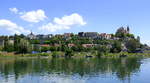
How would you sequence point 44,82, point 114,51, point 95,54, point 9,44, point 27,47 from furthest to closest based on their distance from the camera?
point 114,51, point 95,54, point 9,44, point 27,47, point 44,82

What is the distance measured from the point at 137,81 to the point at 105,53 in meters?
117

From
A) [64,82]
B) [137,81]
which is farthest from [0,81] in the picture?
[137,81]

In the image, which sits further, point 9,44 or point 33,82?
point 9,44

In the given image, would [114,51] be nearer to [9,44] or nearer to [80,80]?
[9,44]

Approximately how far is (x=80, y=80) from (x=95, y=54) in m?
114

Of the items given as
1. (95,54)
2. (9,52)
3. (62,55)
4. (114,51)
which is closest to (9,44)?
(9,52)

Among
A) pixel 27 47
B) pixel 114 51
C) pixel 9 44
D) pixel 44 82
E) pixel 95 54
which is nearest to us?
pixel 44 82

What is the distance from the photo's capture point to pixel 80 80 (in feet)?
152

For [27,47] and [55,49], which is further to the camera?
[55,49]

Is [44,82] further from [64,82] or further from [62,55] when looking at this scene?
[62,55]

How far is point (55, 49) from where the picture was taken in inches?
6486

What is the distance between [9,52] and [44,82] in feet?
315

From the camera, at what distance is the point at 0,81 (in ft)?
148

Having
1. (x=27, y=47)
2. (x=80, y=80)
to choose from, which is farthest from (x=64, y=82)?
(x=27, y=47)
